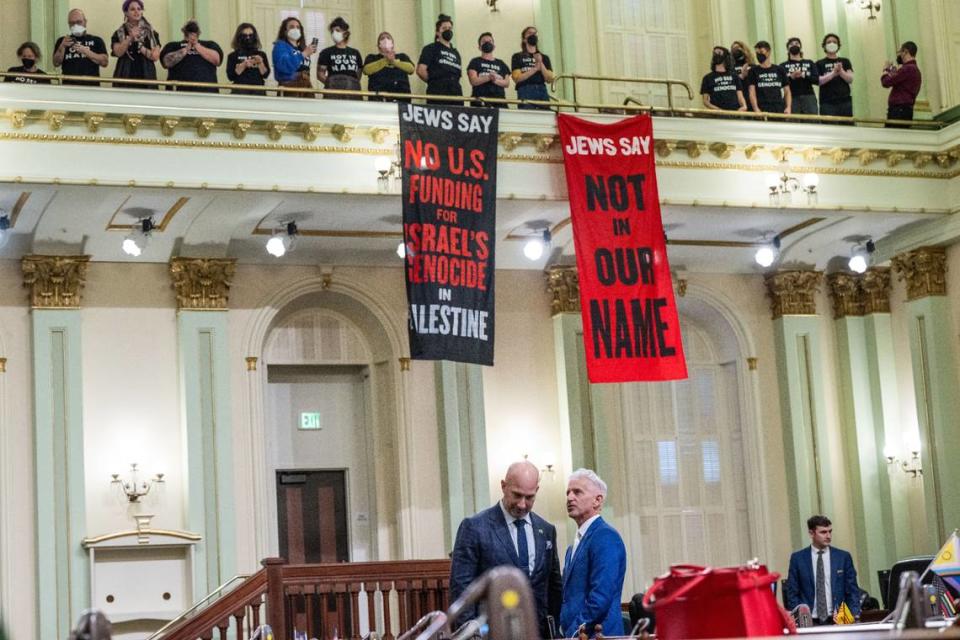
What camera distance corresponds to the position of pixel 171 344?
17141 millimetres

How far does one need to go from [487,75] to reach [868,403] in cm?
690

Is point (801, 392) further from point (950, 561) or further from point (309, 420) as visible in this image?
point (950, 561)

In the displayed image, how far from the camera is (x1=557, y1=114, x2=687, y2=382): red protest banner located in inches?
603

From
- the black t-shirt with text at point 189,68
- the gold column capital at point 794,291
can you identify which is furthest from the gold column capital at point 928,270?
the black t-shirt with text at point 189,68

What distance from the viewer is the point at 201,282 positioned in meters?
17.2

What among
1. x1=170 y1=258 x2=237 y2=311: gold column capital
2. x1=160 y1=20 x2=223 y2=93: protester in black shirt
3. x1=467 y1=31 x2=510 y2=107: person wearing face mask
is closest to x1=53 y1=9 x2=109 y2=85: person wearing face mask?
x1=160 y1=20 x2=223 y2=93: protester in black shirt

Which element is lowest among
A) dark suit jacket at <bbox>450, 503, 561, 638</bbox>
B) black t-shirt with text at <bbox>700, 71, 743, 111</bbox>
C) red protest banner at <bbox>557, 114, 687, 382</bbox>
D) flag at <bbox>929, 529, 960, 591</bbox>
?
flag at <bbox>929, 529, 960, 591</bbox>

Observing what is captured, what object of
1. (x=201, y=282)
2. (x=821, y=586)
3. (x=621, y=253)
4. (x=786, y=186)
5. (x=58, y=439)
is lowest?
(x=821, y=586)

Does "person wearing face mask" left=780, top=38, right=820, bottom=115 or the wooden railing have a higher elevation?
"person wearing face mask" left=780, top=38, right=820, bottom=115

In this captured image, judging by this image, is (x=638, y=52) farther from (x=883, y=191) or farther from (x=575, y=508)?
(x=575, y=508)

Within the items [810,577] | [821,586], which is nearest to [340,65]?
[810,577]

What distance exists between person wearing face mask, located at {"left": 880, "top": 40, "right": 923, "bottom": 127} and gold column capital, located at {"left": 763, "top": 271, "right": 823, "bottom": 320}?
2427 millimetres

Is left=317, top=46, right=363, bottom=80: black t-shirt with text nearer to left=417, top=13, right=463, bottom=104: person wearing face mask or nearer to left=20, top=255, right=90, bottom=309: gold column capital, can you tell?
left=417, top=13, right=463, bottom=104: person wearing face mask

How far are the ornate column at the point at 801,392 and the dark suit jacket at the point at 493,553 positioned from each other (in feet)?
35.4
